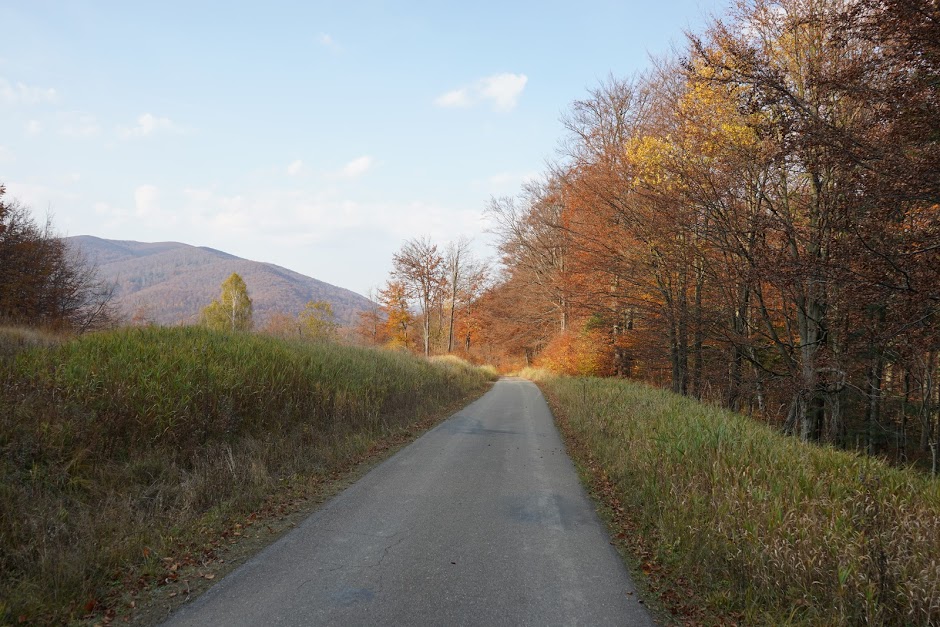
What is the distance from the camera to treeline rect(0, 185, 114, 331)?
18422mm

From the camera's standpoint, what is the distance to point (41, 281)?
68.1ft

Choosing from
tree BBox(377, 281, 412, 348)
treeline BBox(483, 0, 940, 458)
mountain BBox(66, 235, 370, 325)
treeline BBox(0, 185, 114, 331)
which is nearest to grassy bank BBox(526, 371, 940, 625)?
treeline BBox(483, 0, 940, 458)

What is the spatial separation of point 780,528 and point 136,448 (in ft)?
23.5

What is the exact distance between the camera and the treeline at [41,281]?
1842 cm

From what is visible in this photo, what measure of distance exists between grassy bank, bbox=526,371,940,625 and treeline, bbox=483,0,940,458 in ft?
8.35

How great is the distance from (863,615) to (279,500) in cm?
575

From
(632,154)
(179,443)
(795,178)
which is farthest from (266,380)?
(795,178)

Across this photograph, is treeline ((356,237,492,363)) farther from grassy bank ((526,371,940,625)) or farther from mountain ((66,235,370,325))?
mountain ((66,235,370,325))

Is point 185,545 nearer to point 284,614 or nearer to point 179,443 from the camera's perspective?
point 284,614

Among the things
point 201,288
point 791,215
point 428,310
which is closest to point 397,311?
point 428,310

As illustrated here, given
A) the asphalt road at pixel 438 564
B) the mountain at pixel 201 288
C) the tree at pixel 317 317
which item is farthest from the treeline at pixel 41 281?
the mountain at pixel 201 288

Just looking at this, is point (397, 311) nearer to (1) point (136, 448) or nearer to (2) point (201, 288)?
(1) point (136, 448)

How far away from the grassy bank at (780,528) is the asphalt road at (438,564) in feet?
2.11

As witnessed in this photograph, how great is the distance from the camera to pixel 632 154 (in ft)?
41.2
